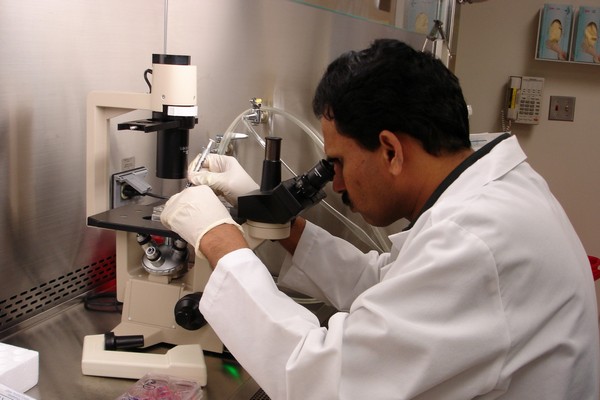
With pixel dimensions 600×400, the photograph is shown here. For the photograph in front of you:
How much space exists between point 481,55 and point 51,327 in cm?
274

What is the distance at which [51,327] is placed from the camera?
1.35 m

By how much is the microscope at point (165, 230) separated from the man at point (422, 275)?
0.08 meters

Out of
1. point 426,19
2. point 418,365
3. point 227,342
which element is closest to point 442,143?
point 418,365

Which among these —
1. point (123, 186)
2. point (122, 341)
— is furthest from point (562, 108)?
point (122, 341)

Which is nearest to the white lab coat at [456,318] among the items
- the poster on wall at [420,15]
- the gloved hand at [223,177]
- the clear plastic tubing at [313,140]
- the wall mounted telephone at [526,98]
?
the gloved hand at [223,177]

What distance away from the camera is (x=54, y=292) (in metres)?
1.43

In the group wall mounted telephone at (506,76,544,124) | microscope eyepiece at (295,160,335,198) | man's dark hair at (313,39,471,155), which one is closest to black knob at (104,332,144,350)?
microscope eyepiece at (295,160,335,198)

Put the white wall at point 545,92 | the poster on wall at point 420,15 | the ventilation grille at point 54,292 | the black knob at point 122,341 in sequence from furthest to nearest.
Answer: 1. the white wall at point 545,92
2. the poster on wall at point 420,15
3. the ventilation grille at point 54,292
4. the black knob at point 122,341

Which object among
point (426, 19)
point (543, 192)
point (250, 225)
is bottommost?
point (250, 225)

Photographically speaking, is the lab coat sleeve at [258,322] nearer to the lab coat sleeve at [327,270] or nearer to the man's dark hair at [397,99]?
the man's dark hair at [397,99]

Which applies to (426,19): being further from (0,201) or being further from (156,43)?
(0,201)

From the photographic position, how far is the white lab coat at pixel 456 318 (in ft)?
2.94

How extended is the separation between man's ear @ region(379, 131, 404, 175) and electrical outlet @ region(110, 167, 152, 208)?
0.65 m

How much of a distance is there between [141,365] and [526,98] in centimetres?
275
